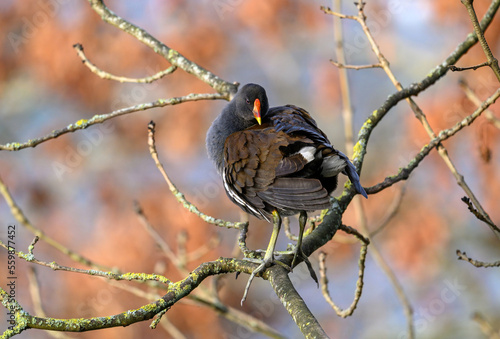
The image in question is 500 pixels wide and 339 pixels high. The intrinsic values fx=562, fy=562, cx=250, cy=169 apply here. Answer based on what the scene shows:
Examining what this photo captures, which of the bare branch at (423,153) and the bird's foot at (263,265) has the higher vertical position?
the bare branch at (423,153)

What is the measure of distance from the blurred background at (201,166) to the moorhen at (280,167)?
9.06 feet

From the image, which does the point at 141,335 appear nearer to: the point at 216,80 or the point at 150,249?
the point at 150,249

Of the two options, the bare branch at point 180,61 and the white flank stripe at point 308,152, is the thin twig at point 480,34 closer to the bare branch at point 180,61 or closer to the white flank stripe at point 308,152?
the white flank stripe at point 308,152

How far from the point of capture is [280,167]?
2.62m

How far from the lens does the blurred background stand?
18.9 ft

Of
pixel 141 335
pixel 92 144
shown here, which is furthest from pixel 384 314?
pixel 92 144

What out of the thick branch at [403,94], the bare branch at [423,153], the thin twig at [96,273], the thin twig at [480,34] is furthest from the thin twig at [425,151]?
the thin twig at [96,273]

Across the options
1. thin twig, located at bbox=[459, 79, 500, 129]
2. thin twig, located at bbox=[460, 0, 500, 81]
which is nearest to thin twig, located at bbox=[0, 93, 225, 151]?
thin twig, located at bbox=[459, 79, 500, 129]

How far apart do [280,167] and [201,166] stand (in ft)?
12.0

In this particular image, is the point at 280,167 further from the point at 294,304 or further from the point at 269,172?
the point at 294,304

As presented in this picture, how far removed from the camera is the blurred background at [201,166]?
576 cm

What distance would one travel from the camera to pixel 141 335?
5289mm

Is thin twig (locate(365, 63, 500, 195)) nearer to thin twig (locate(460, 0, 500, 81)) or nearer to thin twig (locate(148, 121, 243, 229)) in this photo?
thin twig (locate(148, 121, 243, 229))

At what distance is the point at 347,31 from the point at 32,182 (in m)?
4.35
